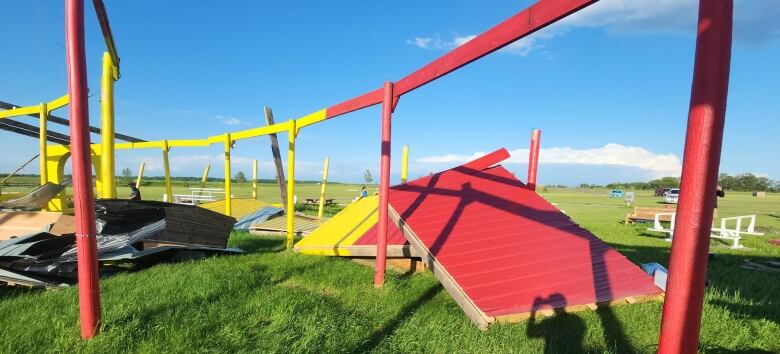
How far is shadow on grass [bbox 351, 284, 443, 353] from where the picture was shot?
3312 mm

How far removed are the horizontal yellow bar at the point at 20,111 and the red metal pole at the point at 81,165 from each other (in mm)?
8878

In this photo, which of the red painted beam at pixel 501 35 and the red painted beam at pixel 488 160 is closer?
the red painted beam at pixel 501 35

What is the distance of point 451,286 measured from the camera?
4031mm

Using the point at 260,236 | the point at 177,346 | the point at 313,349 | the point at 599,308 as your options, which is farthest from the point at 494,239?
the point at 260,236

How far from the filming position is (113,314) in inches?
146

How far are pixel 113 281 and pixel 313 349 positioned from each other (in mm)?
3457

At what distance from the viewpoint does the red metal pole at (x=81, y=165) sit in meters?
3.13

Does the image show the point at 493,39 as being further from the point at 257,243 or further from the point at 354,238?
the point at 257,243

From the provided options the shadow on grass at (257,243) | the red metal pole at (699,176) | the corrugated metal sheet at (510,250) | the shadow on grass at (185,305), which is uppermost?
the red metal pole at (699,176)

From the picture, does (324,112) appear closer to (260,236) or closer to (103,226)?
(103,226)

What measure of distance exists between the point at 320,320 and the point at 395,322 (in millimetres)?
716

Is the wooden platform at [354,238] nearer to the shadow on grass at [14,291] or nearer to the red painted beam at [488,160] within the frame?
the red painted beam at [488,160]

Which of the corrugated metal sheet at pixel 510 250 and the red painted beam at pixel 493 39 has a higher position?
the red painted beam at pixel 493 39

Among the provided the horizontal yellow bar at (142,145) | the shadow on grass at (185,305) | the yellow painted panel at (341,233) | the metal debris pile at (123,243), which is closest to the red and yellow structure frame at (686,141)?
the shadow on grass at (185,305)
